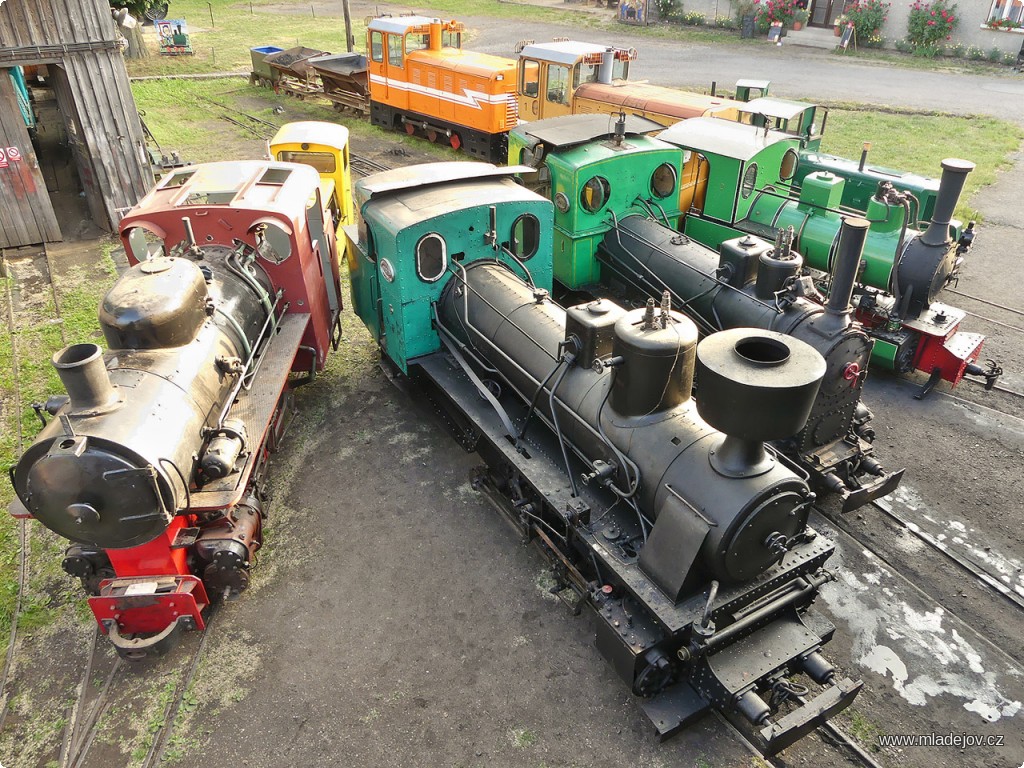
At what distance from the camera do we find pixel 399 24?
1959 cm

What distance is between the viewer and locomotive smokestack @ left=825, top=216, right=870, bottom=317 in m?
6.42

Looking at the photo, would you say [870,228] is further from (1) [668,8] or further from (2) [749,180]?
(1) [668,8]

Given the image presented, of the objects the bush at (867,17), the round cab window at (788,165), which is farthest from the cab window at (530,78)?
the bush at (867,17)

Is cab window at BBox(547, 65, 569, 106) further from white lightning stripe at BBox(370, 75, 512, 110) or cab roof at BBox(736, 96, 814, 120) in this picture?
cab roof at BBox(736, 96, 814, 120)

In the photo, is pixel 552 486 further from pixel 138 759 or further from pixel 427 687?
pixel 138 759

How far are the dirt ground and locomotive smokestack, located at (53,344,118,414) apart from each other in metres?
2.34

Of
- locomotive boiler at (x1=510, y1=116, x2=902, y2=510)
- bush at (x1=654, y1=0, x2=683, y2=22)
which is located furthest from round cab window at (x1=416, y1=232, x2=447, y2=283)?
bush at (x1=654, y1=0, x2=683, y2=22)

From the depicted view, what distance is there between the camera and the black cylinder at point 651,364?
17.4 ft

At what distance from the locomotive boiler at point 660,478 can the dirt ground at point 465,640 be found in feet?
1.49

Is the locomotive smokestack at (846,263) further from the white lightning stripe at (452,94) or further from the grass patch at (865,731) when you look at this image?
the white lightning stripe at (452,94)

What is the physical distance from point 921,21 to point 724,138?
87.4 feet

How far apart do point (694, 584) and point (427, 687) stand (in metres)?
2.38

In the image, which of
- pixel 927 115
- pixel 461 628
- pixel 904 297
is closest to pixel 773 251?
pixel 904 297

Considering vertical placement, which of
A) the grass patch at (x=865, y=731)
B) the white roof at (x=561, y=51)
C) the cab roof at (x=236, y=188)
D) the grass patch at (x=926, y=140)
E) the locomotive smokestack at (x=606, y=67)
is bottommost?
the grass patch at (x=865, y=731)
